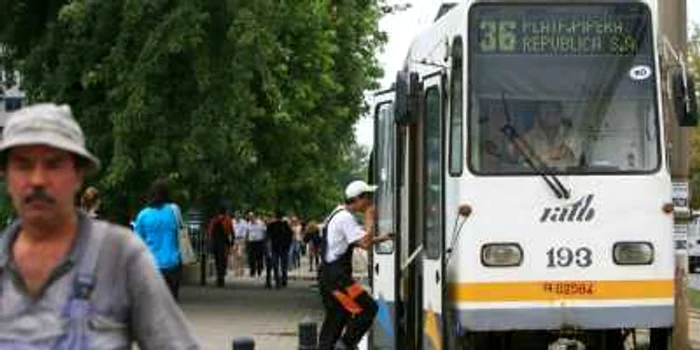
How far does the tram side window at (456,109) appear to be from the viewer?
11.1 meters

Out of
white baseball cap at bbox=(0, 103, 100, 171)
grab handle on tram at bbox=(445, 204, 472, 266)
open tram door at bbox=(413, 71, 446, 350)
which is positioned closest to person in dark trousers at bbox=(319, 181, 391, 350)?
open tram door at bbox=(413, 71, 446, 350)

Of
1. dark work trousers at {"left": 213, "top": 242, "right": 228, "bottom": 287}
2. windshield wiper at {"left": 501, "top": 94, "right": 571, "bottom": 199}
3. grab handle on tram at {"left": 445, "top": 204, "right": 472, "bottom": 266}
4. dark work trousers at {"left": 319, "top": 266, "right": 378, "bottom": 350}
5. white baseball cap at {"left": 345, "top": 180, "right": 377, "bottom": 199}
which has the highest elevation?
windshield wiper at {"left": 501, "top": 94, "right": 571, "bottom": 199}

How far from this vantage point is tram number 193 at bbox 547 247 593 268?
10.9 metres

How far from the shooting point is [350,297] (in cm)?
1409

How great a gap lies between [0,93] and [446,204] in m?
17.6

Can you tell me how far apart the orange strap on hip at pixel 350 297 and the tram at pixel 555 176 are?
2419 mm

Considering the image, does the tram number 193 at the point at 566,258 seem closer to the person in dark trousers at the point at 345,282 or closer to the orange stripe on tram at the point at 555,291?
the orange stripe on tram at the point at 555,291

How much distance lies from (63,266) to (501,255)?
24.1 ft

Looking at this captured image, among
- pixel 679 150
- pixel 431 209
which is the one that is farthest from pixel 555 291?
pixel 679 150

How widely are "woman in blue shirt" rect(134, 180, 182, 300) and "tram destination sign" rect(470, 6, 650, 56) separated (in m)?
4.96

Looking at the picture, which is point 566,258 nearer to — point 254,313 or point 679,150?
point 679,150

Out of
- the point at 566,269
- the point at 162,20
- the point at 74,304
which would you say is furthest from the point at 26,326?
the point at 162,20

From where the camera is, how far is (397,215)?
13.4 metres

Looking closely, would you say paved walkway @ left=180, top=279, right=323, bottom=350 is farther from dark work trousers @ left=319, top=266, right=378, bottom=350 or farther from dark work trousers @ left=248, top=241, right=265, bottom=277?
dark work trousers @ left=248, top=241, right=265, bottom=277
